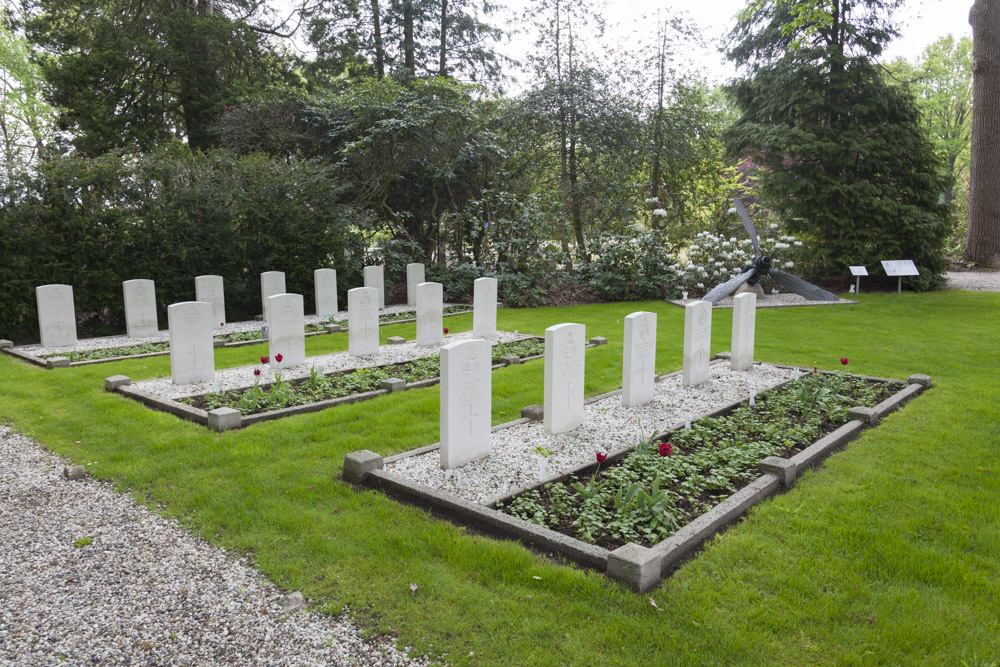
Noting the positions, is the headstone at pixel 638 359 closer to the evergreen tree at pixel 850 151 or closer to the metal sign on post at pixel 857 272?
the metal sign on post at pixel 857 272

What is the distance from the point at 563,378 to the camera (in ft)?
18.2

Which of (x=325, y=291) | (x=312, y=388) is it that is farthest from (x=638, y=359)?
(x=325, y=291)

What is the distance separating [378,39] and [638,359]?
17386mm

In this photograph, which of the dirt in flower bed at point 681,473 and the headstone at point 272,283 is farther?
the headstone at point 272,283

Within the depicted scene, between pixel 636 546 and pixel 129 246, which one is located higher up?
pixel 129 246

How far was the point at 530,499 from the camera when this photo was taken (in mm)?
4246

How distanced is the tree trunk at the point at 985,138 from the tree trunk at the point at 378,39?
16.9 m

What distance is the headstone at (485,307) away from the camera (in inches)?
405

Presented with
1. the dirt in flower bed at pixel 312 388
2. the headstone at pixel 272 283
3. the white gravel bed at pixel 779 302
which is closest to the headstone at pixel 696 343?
the dirt in flower bed at pixel 312 388

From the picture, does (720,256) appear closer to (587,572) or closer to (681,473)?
(681,473)

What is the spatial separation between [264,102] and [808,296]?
540 inches

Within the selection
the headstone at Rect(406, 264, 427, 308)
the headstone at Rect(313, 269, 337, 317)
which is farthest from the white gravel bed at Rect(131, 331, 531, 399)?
the headstone at Rect(406, 264, 427, 308)

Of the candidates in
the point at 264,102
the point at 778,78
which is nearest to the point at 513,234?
the point at 264,102

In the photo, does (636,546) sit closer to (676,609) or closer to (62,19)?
(676,609)
